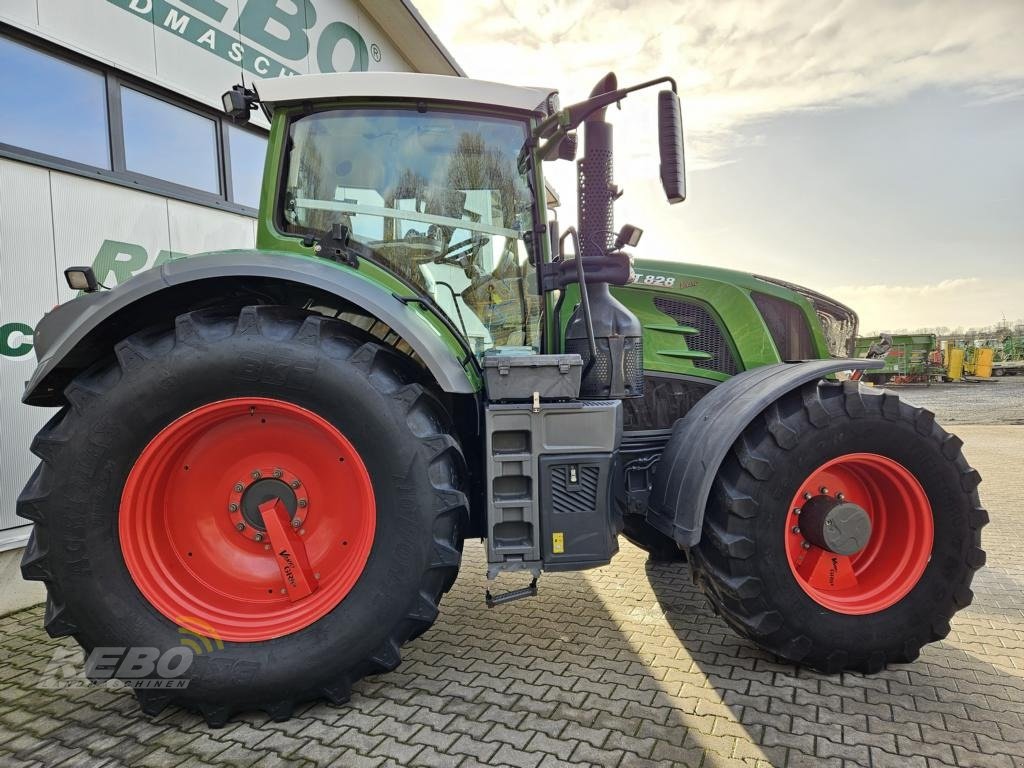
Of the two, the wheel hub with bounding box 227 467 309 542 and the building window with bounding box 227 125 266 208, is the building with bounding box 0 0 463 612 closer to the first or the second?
the building window with bounding box 227 125 266 208

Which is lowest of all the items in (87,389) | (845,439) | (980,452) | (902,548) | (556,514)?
(980,452)

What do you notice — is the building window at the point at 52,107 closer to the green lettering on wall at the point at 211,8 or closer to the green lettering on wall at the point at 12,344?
the green lettering on wall at the point at 12,344

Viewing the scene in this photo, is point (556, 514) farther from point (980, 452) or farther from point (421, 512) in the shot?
point (980, 452)

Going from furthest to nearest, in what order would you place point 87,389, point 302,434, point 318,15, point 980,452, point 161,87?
point 980,452 → point 318,15 → point 161,87 → point 302,434 → point 87,389

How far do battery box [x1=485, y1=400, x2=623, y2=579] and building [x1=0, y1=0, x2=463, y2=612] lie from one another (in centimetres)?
272

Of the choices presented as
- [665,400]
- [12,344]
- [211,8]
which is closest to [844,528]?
[665,400]

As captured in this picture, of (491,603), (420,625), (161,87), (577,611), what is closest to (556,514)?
(491,603)

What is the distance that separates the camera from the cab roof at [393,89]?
2.54 m

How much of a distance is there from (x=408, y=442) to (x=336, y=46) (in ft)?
21.7

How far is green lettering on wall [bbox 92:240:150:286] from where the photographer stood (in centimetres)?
432

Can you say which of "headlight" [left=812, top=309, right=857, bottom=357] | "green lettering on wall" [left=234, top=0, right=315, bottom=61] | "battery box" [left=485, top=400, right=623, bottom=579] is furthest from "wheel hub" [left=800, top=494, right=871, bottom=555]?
"green lettering on wall" [left=234, top=0, right=315, bottom=61]

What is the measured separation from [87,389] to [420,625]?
1.46m

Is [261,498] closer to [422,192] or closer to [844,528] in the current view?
[422,192]

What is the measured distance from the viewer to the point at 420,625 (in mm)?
2232
